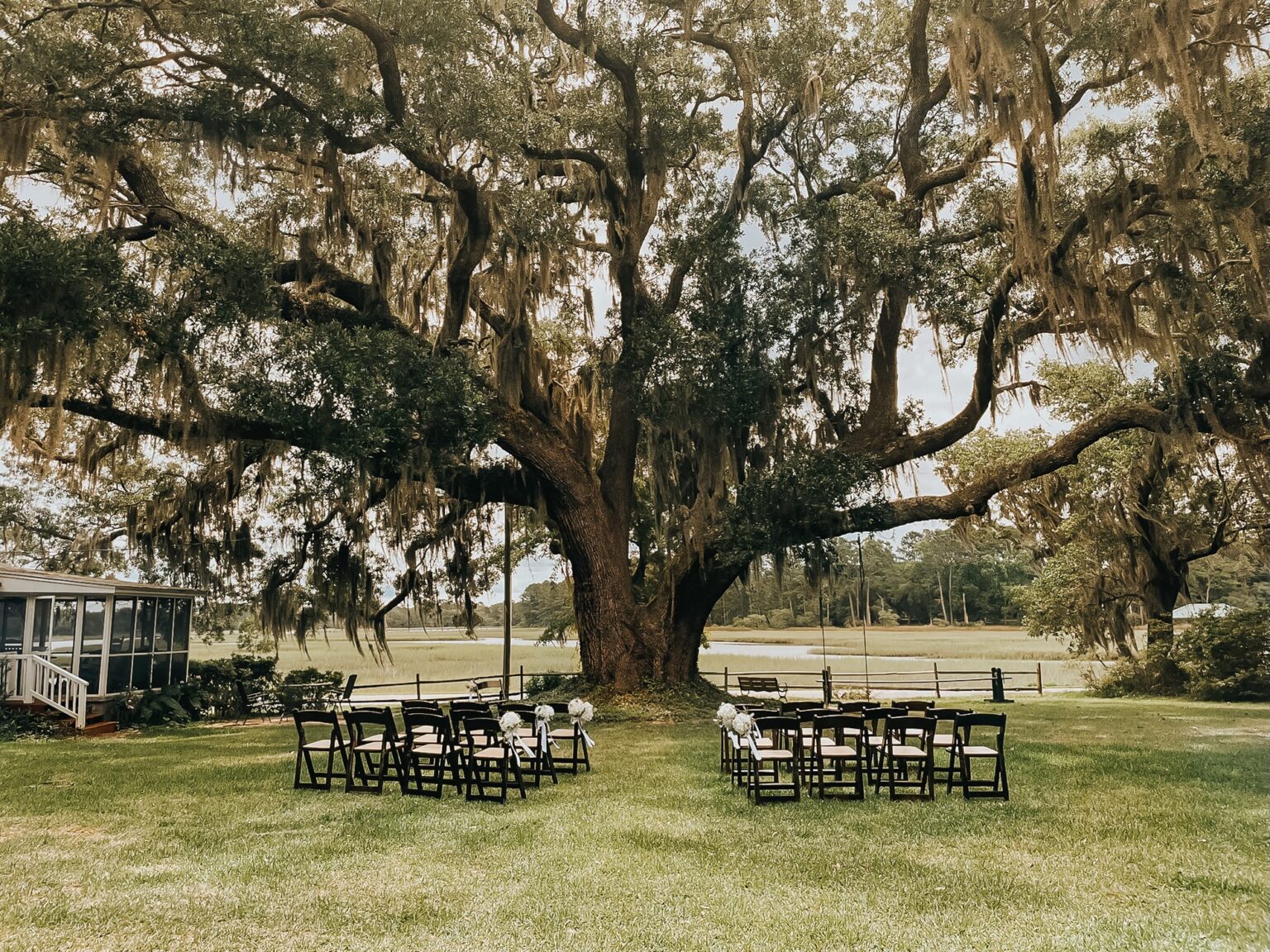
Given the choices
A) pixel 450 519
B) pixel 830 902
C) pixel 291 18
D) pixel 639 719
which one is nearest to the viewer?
pixel 830 902

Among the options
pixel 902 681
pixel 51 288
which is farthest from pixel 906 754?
pixel 902 681

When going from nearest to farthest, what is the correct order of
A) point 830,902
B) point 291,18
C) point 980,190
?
1. point 830,902
2. point 291,18
3. point 980,190

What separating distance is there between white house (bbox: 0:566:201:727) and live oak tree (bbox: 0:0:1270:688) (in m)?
1.63

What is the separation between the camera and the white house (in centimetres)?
1337

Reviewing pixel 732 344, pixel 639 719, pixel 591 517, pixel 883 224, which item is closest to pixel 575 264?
pixel 732 344

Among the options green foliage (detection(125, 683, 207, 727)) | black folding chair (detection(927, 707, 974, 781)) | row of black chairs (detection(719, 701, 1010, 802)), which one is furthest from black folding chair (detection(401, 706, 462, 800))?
green foliage (detection(125, 683, 207, 727))

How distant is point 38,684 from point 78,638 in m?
0.85

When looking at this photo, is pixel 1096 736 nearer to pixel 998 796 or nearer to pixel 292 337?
pixel 998 796

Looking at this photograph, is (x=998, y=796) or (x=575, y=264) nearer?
(x=998, y=796)

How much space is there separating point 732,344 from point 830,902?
10546 mm

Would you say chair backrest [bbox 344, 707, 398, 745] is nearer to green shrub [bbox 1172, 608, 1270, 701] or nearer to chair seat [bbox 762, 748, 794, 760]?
chair seat [bbox 762, 748, 794, 760]

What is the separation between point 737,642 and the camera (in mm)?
80500

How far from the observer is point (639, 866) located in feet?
16.9

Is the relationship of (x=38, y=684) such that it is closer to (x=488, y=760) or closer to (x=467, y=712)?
(x=467, y=712)
